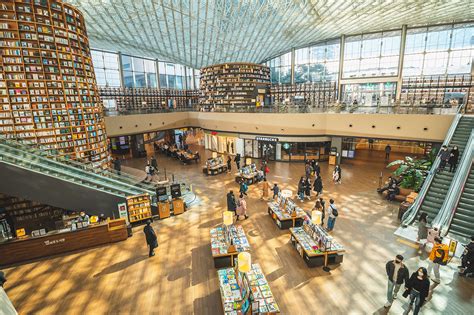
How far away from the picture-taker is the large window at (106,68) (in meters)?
25.3

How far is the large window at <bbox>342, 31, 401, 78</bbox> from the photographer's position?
70.5 ft

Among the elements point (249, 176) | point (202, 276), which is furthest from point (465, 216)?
point (249, 176)

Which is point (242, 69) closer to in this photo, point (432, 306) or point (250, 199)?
point (250, 199)

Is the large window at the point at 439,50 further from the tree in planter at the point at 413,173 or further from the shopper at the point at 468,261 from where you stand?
the shopper at the point at 468,261

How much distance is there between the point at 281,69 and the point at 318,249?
27351 millimetres

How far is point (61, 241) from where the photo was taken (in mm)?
7250

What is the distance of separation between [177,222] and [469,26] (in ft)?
85.4

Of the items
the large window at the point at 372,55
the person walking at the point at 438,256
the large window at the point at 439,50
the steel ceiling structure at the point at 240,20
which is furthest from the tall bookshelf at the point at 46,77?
the large window at the point at 439,50

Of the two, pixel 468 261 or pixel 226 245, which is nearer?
pixel 468 261

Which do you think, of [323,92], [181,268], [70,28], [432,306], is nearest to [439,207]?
[432,306]

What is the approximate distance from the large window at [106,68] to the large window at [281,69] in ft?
60.8

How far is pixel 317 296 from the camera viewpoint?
5.21 metres

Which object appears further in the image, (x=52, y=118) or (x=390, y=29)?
(x=390, y=29)

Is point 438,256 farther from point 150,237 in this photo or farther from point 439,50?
point 439,50
